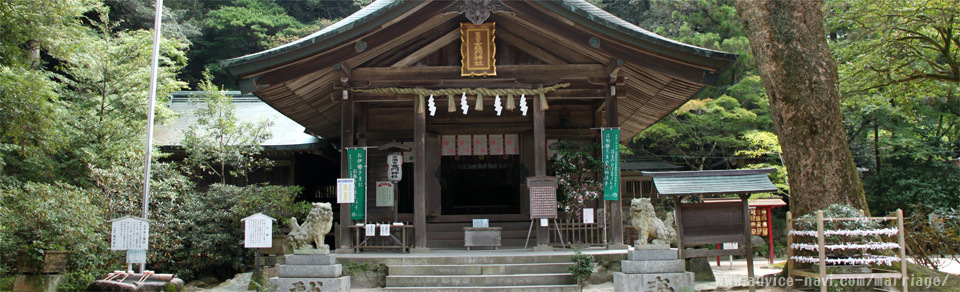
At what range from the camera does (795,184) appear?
8969mm

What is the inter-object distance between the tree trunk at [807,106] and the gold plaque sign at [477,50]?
4302 millimetres

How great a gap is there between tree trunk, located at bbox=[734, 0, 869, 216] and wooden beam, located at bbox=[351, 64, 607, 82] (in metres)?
3.05

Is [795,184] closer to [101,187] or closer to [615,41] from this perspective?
[615,41]

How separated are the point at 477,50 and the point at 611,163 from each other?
10.1 ft

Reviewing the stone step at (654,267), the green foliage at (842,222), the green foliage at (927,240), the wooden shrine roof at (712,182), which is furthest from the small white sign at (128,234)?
the green foliage at (927,240)

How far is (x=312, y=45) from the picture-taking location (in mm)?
10195

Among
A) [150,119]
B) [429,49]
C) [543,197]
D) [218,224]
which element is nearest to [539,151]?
[543,197]

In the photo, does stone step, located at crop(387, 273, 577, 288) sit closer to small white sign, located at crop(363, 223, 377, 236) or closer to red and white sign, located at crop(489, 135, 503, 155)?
small white sign, located at crop(363, 223, 377, 236)

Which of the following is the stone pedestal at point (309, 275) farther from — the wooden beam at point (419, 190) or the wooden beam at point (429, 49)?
the wooden beam at point (429, 49)

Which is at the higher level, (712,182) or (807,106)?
(807,106)

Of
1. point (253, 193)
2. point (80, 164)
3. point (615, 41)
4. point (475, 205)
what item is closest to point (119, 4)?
point (80, 164)

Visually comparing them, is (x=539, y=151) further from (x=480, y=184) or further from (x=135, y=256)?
(x=135, y=256)

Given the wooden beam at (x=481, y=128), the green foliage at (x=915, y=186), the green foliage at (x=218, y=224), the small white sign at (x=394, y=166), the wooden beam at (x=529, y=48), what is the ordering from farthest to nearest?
the green foliage at (x=915, y=186) < the wooden beam at (x=481, y=128) < the small white sign at (x=394, y=166) < the green foliage at (x=218, y=224) < the wooden beam at (x=529, y=48)

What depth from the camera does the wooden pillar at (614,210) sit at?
10938mm
